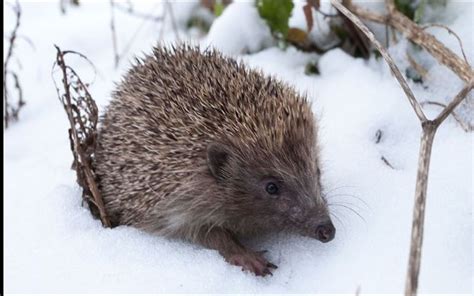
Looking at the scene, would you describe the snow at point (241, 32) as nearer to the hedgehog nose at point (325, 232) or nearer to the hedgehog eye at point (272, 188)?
the hedgehog eye at point (272, 188)

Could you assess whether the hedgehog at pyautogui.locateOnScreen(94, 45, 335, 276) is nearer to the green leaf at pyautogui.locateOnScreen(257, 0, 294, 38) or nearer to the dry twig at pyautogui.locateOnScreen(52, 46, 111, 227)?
the dry twig at pyautogui.locateOnScreen(52, 46, 111, 227)

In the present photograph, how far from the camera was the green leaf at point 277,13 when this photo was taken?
4145 millimetres

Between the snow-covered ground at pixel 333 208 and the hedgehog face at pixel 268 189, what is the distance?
0.13 metres

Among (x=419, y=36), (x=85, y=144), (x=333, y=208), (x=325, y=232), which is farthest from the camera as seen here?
(x=419, y=36)

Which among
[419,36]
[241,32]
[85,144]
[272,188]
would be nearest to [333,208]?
[272,188]

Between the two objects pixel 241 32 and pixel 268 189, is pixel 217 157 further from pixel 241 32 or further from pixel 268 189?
pixel 241 32

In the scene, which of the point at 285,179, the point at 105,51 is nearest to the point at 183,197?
the point at 285,179

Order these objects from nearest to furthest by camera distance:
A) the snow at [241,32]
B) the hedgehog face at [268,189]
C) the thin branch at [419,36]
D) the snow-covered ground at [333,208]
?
the snow-covered ground at [333,208] < the hedgehog face at [268,189] < the thin branch at [419,36] < the snow at [241,32]

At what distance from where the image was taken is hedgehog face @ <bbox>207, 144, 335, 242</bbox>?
3051 millimetres

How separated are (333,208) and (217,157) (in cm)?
60

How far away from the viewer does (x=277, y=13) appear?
4191mm

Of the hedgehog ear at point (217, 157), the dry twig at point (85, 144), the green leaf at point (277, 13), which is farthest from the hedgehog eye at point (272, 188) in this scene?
the green leaf at point (277, 13)

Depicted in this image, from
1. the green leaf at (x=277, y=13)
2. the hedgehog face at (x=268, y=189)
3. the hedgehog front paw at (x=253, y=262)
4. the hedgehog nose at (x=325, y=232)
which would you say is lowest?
the hedgehog front paw at (x=253, y=262)

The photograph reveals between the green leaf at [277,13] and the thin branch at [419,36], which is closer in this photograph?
the thin branch at [419,36]
